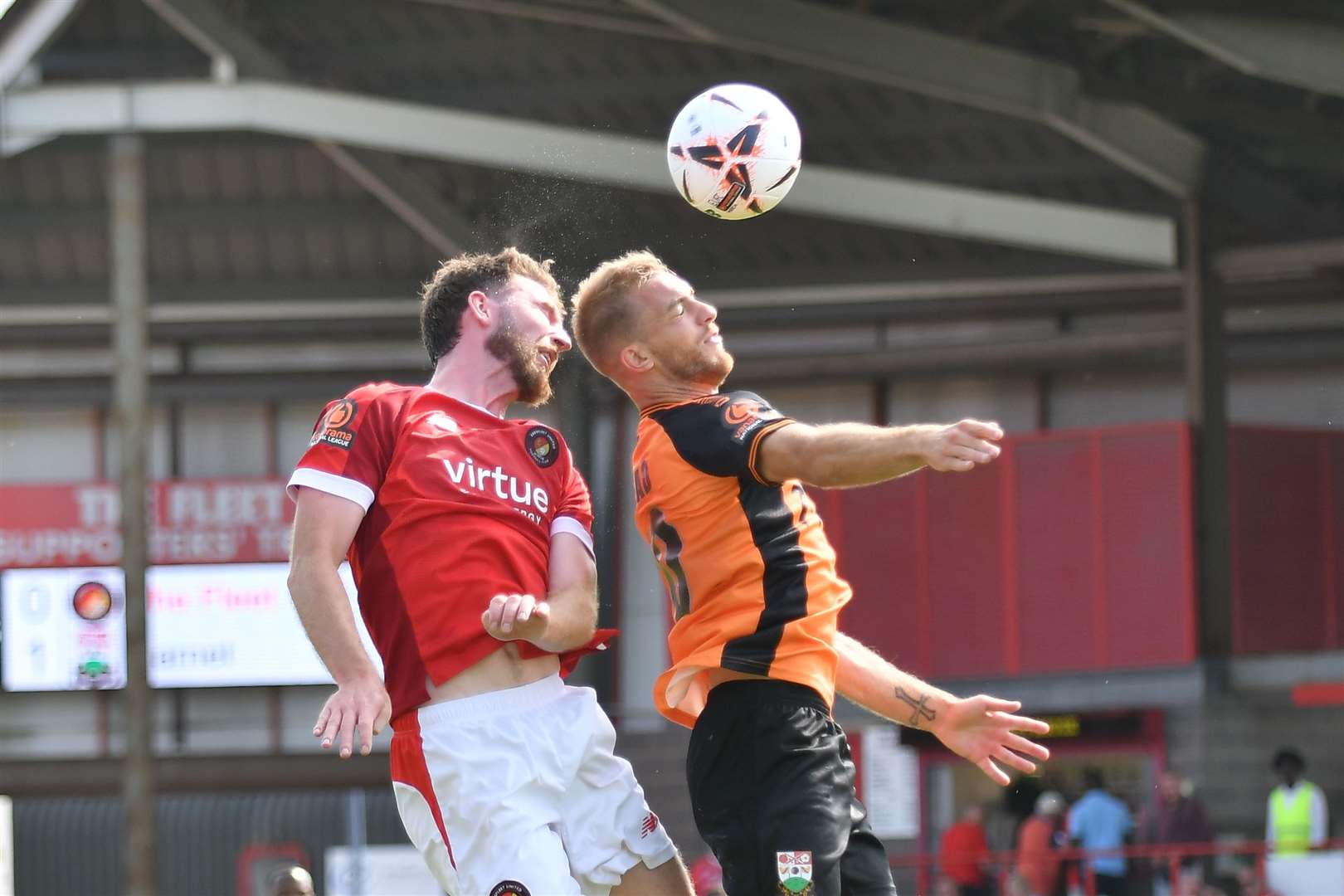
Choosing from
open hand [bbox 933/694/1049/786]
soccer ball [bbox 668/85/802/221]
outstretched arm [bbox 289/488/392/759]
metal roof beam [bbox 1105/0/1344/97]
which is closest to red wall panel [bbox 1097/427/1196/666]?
metal roof beam [bbox 1105/0/1344/97]

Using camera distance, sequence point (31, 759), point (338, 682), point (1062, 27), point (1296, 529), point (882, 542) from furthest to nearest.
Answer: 1. point (31, 759)
2. point (882, 542)
3. point (1296, 529)
4. point (1062, 27)
5. point (338, 682)

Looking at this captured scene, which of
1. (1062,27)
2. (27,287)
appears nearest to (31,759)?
(27,287)

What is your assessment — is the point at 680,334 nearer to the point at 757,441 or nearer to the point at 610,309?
the point at 610,309

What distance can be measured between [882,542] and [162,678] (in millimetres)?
10042

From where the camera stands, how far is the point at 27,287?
25.8 meters

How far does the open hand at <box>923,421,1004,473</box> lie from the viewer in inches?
163

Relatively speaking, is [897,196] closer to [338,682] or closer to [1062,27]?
[1062,27]

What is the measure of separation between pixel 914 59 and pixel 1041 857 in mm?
7733

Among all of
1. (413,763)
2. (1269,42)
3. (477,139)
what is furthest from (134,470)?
(413,763)

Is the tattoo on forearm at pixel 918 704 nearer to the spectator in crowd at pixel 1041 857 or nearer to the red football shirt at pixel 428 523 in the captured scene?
the red football shirt at pixel 428 523

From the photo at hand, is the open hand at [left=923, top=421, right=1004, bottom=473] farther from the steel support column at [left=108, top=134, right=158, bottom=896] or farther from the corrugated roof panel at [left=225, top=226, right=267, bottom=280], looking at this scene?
the corrugated roof panel at [left=225, top=226, right=267, bottom=280]

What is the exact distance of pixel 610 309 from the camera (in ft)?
16.4

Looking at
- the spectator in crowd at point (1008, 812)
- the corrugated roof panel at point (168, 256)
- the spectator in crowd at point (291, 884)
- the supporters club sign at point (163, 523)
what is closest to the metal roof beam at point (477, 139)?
the corrugated roof panel at point (168, 256)

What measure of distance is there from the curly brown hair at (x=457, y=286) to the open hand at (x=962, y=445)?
1.38m
